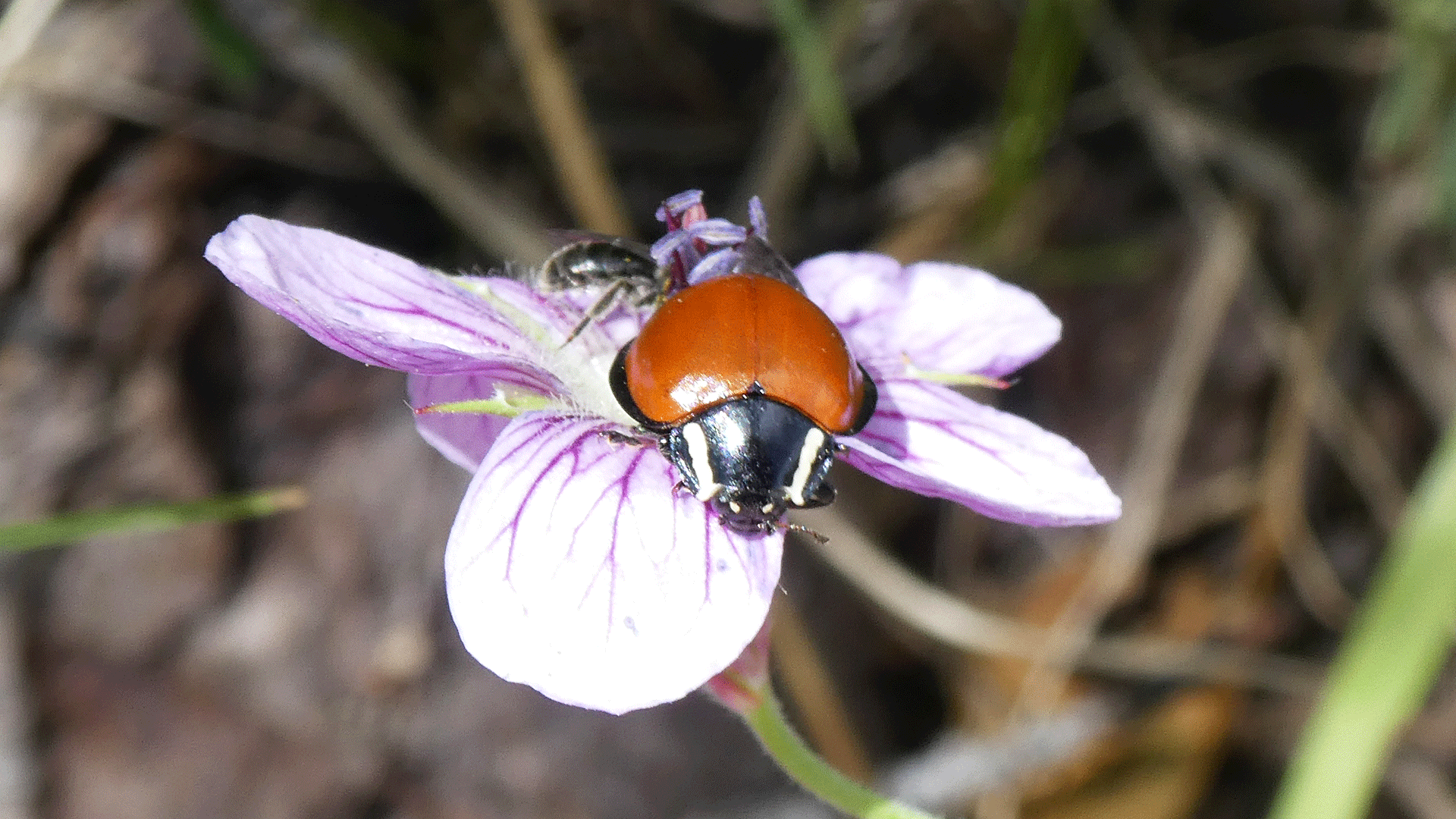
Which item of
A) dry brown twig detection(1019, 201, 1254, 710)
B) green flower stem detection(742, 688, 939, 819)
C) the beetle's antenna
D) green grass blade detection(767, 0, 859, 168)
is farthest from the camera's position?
dry brown twig detection(1019, 201, 1254, 710)

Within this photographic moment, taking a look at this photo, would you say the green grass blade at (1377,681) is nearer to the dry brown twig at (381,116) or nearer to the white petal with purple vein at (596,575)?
the white petal with purple vein at (596,575)

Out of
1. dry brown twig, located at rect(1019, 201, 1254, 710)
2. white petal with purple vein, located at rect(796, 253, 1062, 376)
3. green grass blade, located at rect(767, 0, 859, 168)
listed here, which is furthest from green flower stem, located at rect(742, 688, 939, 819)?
dry brown twig, located at rect(1019, 201, 1254, 710)

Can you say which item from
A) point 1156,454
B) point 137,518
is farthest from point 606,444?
point 1156,454

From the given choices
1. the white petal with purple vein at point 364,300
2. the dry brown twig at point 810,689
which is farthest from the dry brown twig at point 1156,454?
the white petal with purple vein at point 364,300

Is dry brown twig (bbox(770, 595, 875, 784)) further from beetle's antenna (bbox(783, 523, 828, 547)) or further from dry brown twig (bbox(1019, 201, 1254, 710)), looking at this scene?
beetle's antenna (bbox(783, 523, 828, 547))

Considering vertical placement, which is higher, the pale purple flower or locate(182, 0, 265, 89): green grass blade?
locate(182, 0, 265, 89): green grass blade

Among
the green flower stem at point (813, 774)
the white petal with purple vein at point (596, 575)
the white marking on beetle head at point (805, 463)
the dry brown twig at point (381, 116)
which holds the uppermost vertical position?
the dry brown twig at point (381, 116)

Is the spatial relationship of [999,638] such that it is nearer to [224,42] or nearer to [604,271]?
[604,271]
